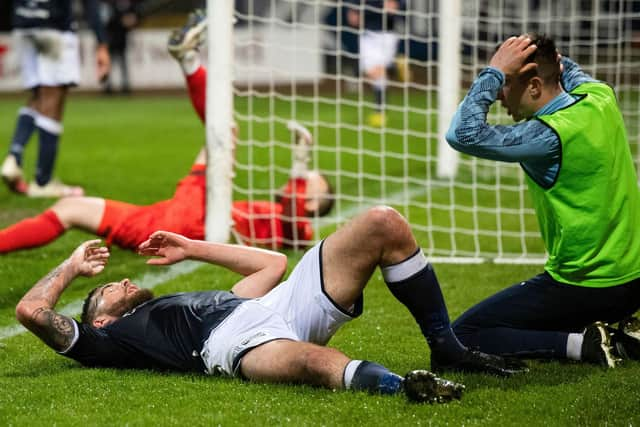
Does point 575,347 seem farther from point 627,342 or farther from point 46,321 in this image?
point 46,321

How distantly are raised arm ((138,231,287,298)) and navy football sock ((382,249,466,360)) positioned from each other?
610 mm

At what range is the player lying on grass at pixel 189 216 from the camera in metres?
6.02

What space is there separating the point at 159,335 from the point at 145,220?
2.20 meters

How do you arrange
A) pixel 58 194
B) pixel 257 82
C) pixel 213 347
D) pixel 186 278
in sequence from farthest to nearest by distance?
pixel 257 82, pixel 58 194, pixel 186 278, pixel 213 347

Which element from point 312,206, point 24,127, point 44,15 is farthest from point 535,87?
point 24,127

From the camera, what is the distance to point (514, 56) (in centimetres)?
398

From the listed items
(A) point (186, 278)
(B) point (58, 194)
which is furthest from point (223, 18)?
(B) point (58, 194)

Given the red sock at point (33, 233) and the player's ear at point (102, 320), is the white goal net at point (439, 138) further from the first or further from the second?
the player's ear at point (102, 320)

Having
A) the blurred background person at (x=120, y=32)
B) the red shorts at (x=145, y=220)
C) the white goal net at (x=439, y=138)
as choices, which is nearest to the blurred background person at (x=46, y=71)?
the white goal net at (x=439, y=138)

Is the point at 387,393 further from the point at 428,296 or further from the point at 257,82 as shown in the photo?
the point at 257,82

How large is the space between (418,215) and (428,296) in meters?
4.04

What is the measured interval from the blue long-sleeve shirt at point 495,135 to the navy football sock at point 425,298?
44 cm

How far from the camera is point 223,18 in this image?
643 centimetres

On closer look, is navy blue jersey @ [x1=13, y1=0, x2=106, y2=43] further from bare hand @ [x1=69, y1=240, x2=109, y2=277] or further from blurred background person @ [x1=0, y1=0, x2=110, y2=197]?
bare hand @ [x1=69, y1=240, x2=109, y2=277]
